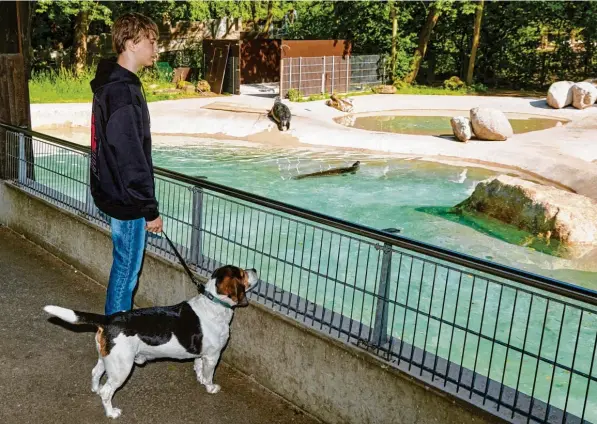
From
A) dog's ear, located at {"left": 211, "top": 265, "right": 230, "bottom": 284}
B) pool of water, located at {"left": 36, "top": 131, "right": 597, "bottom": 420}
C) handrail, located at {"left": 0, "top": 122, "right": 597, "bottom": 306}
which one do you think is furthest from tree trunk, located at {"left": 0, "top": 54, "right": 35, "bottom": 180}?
dog's ear, located at {"left": 211, "top": 265, "right": 230, "bottom": 284}

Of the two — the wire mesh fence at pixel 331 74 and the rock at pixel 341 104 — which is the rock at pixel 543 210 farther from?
the wire mesh fence at pixel 331 74

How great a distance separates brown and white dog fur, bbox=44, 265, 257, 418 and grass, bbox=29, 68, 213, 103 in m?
20.2

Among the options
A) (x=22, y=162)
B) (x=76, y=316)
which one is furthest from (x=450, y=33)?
(x=76, y=316)

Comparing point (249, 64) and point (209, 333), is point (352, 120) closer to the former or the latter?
point (249, 64)

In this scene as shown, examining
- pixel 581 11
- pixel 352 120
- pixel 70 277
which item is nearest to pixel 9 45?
pixel 70 277

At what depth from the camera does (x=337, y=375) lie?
4.14m

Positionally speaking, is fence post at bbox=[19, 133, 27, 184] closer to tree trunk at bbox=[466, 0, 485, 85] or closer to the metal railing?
the metal railing

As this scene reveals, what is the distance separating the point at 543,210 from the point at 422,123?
13.0 m

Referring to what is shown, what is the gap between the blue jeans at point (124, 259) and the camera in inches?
179

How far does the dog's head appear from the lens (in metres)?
4.24

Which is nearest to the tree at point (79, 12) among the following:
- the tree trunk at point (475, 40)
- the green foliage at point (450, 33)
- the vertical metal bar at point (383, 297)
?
the green foliage at point (450, 33)

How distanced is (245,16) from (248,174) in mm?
23234

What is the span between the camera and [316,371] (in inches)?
169

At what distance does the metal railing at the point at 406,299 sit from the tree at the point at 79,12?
18992mm
